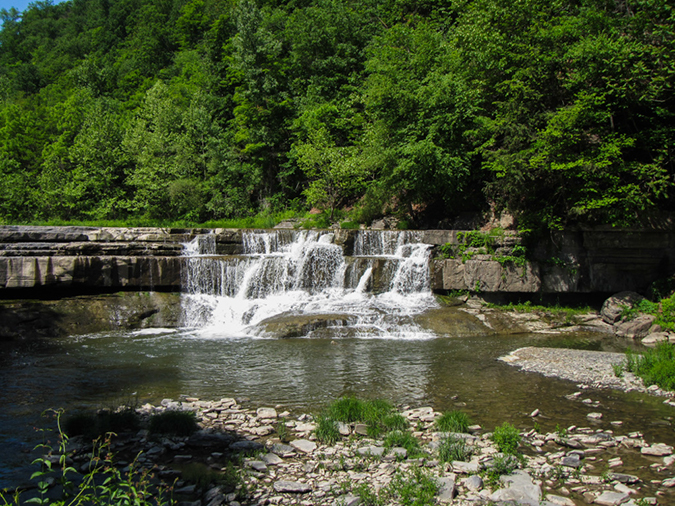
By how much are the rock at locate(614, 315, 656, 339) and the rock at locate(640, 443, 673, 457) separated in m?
9.32

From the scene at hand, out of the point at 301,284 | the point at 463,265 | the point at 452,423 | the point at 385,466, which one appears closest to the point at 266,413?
the point at 385,466

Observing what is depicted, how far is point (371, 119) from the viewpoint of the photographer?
98.4 ft

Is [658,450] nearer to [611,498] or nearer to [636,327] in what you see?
[611,498]

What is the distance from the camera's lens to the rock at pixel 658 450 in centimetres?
594

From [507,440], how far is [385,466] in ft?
5.64

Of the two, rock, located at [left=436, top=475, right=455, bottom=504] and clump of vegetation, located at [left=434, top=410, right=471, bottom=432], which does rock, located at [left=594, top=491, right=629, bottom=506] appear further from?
clump of vegetation, located at [left=434, top=410, right=471, bottom=432]

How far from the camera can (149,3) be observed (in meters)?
73.6

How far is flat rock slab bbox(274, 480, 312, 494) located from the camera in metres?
5.01

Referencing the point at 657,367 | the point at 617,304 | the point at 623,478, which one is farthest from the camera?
the point at 617,304

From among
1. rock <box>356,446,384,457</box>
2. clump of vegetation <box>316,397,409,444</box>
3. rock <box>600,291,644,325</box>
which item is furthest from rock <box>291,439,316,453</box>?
rock <box>600,291,644,325</box>

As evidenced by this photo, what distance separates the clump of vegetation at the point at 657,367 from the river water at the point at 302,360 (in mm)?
753

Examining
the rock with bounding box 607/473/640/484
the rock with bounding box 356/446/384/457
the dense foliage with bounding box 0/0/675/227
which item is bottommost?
the rock with bounding box 607/473/640/484

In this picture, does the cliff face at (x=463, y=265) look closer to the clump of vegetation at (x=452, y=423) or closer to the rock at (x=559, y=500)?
the clump of vegetation at (x=452, y=423)

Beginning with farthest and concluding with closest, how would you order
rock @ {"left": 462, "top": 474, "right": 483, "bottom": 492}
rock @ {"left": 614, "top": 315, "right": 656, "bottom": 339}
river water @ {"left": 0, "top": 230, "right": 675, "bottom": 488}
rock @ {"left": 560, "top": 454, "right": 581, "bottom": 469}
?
1. rock @ {"left": 614, "top": 315, "right": 656, "bottom": 339}
2. river water @ {"left": 0, "top": 230, "right": 675, "bottom": 488}
3. rock @ {"left": 560, "top": 454, "right": 581, "bottom": 469}
4. rock @ {"left": 462, "top": 474, "right": 483, "bottom": 492}
